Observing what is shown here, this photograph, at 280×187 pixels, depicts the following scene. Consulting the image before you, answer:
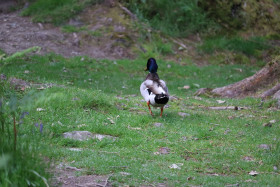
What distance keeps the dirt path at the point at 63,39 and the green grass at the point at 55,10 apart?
437 millimetres

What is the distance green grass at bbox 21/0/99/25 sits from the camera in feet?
71.9

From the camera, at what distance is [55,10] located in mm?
22453

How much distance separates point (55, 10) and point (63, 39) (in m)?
3.06

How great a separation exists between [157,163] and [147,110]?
403cm

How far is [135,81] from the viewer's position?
660 inches

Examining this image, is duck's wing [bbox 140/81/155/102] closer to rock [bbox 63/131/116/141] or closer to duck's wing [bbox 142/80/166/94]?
duck's wing [bbox 142/80/166/94]

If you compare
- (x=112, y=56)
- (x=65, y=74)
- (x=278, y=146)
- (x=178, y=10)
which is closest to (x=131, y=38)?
(x=112, y=56)

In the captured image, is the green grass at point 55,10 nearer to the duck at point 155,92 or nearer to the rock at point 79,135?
the duck at point 155,92

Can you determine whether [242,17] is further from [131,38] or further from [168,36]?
[131,38]

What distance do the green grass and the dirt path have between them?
0.44 metres

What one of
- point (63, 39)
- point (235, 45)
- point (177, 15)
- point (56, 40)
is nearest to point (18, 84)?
point (56, 40)

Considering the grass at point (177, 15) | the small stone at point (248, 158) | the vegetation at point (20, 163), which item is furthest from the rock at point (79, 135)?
the grass at point (177, 15)

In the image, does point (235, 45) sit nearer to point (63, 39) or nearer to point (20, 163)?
point (63, 39)

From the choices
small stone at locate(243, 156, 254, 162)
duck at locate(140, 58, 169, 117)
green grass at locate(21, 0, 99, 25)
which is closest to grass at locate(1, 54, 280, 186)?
small stone at locate(243, 156, 254, 162)
